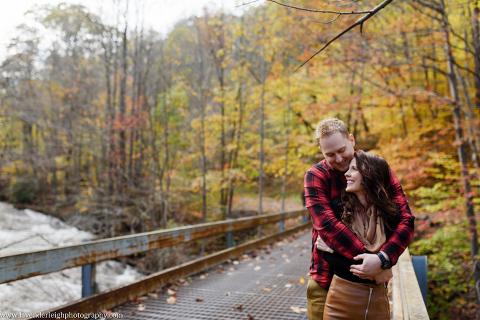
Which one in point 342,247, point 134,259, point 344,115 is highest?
point 344,115

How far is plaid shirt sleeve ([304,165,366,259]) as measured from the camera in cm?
174

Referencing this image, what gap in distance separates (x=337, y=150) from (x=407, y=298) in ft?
5.52

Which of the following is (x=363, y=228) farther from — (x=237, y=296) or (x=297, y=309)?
(x=237, y=296)

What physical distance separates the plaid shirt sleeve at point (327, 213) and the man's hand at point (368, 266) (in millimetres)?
54

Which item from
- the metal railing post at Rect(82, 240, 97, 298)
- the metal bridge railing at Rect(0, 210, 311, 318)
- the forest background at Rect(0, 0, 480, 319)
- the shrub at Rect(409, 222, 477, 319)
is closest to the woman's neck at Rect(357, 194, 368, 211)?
the metal bridge railing at Rect(0, 210, 311, 318)

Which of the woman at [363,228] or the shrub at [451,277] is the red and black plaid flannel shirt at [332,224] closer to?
the woman at [363,228]

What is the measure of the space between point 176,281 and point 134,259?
7273 mm

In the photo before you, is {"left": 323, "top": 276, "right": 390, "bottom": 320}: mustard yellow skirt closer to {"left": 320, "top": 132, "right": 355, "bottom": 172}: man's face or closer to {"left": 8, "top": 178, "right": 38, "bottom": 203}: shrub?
{"left": 320, "top": 132, "right": 355, "bottom": 172}: man's face

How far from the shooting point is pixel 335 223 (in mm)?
1797

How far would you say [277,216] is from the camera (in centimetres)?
1030

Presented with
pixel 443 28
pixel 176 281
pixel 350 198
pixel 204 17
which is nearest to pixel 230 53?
pixel 204 17

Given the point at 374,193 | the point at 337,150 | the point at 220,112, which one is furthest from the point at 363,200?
the point at 220,112

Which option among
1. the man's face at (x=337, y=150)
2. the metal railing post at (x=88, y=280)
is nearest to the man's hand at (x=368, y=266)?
the man's face at (x=337, y=150)

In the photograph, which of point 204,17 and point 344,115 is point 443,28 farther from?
point 344,115
